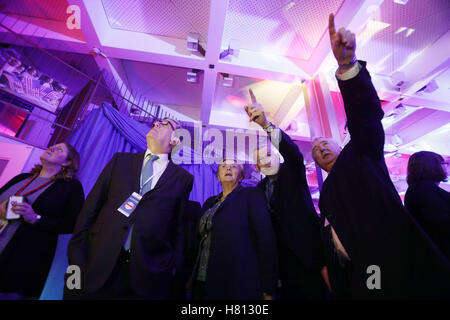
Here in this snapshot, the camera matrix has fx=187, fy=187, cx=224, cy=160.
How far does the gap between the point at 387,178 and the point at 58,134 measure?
364 cm

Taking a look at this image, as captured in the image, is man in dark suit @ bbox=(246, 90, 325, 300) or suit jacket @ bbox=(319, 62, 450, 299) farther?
man in dark suit @ bbox=(246, 90, 325, 300)

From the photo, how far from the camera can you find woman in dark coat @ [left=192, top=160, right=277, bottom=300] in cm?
116

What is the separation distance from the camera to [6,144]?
1.91 meters

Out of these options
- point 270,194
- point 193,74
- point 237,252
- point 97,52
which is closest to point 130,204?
point 237,252

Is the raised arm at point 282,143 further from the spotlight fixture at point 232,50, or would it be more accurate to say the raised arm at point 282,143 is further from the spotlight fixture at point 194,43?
the spotlight fixture at point 194,43

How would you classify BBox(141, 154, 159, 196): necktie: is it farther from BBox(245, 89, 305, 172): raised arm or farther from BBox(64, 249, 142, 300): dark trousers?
BBox(245, 89, 305, 172): raised arm

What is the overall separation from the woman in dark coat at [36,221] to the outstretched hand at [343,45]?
231cm

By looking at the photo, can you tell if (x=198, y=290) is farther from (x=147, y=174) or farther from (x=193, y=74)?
(x=193, y=74)

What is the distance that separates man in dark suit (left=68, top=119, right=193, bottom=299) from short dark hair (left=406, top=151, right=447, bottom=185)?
1.87 metres

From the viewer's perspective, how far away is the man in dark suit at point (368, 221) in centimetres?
83

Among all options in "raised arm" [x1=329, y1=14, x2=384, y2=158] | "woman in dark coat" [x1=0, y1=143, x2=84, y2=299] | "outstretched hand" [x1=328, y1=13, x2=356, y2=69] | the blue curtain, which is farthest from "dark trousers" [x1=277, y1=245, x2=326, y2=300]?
the blue curtain

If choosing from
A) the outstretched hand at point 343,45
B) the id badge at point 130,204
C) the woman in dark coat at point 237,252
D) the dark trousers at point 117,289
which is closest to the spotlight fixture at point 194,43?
the outstretched hand at point 343,45

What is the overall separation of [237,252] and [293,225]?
1.54ft
